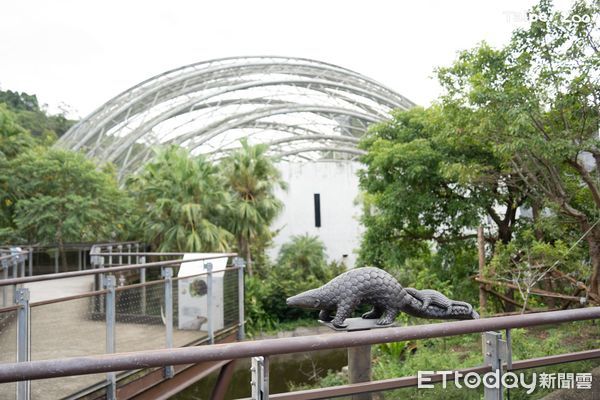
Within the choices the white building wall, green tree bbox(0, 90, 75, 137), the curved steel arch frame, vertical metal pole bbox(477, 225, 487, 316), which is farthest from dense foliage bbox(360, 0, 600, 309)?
green tree bbox(0, 90, 75, 137)

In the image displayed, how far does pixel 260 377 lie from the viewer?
6.68 feet

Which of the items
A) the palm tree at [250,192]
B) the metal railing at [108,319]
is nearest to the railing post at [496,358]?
the metal railing at [108,319]

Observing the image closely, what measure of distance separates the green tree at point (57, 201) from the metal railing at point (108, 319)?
30.9 feet

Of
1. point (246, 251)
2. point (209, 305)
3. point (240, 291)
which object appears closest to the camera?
point (209, 305)

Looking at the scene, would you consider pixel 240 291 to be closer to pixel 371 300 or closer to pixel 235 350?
pixel 371 300

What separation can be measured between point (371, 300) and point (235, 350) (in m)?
2.16

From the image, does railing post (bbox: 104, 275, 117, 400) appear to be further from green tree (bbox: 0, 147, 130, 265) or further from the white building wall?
the white building wall

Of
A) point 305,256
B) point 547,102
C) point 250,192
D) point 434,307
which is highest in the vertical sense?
point 547,102

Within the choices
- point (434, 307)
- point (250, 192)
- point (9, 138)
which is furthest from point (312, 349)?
point (9, 138)

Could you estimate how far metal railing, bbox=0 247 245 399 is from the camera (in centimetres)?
419

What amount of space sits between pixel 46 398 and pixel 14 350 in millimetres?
527

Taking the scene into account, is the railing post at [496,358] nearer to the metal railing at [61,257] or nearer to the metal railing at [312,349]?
the metal railing at [312,349]

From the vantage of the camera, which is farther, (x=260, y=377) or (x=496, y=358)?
(x=496, y=358)

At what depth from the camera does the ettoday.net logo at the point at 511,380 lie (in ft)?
7.58
